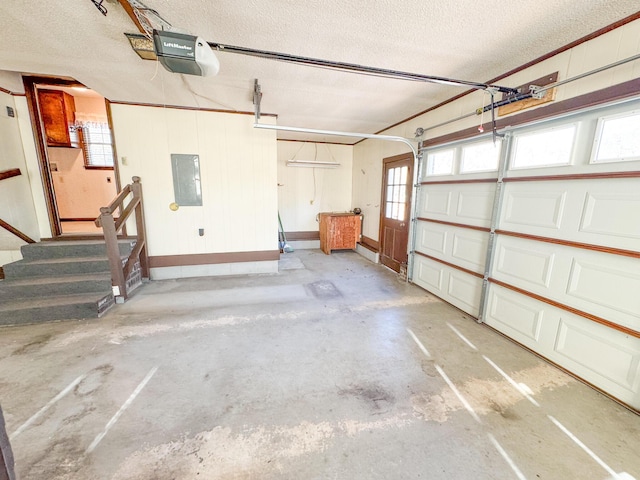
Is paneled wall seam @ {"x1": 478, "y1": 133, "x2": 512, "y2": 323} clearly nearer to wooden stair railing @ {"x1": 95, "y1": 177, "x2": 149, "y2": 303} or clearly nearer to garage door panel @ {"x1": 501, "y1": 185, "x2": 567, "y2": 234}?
garage door panel @ {"x1": 501, "y1": 185, "x2": 567, "y2": 234}

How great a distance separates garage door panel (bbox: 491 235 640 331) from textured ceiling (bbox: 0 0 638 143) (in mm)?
1773

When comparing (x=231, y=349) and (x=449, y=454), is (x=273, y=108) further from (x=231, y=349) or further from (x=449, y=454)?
(x=449, y=454)

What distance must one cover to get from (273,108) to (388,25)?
8.16ft

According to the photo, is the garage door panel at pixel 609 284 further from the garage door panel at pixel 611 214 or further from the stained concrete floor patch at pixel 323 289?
the stained concrete floor patch at pixel 323 289

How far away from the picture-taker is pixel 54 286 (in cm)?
314

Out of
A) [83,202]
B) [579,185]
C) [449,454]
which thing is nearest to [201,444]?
[449,454]

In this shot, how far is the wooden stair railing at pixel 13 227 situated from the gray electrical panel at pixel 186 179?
1935 millimetres

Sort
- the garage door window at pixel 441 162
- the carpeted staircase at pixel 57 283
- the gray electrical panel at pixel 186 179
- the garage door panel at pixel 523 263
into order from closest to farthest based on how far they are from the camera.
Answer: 1. the garage door panel at pixel 523 263
2. the carpeted staircase at pixel 57 283
3. the garage door window at pixel 441 162
4. the gray electrical panel at pixel 186 179

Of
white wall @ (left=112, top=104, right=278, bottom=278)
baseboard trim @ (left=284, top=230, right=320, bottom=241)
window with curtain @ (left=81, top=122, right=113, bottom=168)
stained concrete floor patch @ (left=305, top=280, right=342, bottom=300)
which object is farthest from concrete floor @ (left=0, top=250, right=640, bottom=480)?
window with curtain @ (left=81, top=122, right=113, bottom=168)

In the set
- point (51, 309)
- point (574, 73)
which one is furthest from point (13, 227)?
point (574, 73)

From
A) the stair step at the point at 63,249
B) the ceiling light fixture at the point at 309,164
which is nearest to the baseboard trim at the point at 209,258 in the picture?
the stair step at the point at 63,249

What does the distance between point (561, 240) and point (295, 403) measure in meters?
2.66

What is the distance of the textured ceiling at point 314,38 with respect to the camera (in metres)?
1.81

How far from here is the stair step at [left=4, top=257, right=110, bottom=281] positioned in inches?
127
